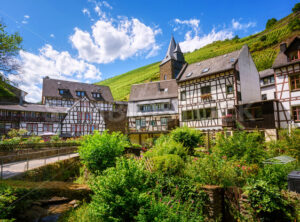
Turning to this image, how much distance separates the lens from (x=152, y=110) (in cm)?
2925

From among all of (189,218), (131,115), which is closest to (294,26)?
(131,115)

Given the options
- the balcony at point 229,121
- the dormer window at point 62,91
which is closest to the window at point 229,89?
the balcony at point 229,121

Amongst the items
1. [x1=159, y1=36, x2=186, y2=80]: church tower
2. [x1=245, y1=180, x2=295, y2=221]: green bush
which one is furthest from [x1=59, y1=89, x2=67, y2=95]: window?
[x1=245, y1=180, x2=295, y2=221]: green bush

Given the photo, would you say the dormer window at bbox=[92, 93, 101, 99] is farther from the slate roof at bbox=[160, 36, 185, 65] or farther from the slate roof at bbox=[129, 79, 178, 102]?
the slate roof at bbox=[129, 79, 178, 102]

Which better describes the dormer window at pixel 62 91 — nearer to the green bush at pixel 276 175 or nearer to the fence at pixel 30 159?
the fence at pixel 30 159

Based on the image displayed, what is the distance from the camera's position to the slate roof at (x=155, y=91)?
28.8m

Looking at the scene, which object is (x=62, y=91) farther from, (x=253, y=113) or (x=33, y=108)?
(x=253, y=113)

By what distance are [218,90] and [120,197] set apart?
20024 mm

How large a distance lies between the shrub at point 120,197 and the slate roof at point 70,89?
1642 inches

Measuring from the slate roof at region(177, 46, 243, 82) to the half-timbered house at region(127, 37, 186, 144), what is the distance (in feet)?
9.57

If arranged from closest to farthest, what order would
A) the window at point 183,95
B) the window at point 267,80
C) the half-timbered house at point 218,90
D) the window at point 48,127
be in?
1. the half-timbered house at point 218,90
2. the window at point 183,95
3. the window at point 267,80
4. the window at point 48,127

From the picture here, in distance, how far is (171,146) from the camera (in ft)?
35.3

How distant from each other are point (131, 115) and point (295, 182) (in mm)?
26202

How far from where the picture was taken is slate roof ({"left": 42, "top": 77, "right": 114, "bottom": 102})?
4322 centimetres
